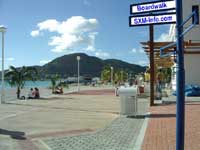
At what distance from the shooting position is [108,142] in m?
10.9

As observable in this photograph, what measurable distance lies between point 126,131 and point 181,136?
24.2ft

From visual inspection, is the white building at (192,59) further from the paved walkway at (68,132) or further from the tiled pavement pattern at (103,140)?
the tiled pavement pattern at (103,140)

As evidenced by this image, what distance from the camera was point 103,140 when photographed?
11234 millimetres

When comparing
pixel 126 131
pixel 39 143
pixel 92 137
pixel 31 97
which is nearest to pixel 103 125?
pixel 126 131

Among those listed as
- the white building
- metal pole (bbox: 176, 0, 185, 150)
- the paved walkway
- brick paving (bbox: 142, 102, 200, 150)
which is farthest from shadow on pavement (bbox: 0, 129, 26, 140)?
the white building

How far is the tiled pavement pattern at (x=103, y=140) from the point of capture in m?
10.3

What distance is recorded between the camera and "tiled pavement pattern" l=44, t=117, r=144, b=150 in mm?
10258

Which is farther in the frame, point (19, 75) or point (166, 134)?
point (19, 75)

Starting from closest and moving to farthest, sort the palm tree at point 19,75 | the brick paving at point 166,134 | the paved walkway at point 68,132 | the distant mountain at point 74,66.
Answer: the brick paving at point 166,134
the paved walkway at point 68,132
the palm tree at point 19,75
the distant mountain at point 74,66

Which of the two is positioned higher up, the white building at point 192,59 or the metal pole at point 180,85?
the white building at point 192,59

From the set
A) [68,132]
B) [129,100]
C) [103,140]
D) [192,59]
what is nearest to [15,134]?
[68,132]

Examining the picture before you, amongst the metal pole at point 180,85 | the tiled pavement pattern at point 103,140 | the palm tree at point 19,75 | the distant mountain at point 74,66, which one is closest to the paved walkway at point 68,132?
the tiled pavement pattern at point 103,140

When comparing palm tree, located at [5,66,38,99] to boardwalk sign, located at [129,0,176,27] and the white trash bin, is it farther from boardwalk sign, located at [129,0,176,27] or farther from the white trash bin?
boardwalk sign, located at [129,0,176,27]

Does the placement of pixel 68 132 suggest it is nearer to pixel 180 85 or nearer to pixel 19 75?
pixel 180 85
